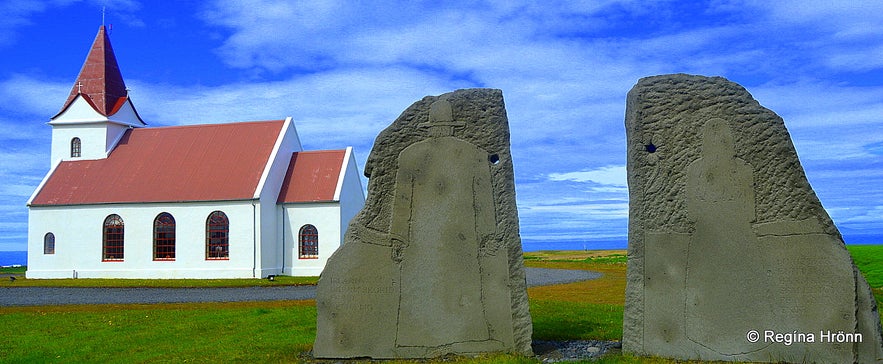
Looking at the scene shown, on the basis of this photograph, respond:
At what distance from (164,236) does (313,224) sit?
277 inches

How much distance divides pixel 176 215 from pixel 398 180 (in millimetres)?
26221

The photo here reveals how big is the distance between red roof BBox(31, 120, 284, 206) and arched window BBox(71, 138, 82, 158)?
640 mm

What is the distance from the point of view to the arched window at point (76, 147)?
3606 centimetres

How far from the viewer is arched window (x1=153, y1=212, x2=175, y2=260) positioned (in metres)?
32.1

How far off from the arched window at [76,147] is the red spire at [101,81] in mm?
1864

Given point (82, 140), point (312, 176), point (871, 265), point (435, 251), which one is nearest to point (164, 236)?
point (312, 176)

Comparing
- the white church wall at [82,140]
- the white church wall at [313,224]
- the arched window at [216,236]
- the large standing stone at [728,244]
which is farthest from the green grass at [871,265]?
the white church wall at [82,140]

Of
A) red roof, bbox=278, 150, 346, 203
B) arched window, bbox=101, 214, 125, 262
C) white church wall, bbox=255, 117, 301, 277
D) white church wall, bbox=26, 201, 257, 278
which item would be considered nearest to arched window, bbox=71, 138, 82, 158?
white church wall, bbox=26, 201, 257, 278

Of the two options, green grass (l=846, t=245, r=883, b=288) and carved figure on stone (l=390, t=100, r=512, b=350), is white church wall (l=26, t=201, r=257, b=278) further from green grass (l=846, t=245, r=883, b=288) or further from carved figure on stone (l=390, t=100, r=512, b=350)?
carved figure on stone (l=390, t=100, r=512, b=350)

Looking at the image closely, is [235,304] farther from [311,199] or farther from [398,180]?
[311,199]

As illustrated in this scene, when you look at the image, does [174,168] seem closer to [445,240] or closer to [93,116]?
[93,116]

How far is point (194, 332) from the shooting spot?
39.4 feet

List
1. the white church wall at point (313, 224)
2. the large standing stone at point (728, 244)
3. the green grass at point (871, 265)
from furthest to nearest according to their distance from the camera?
1. the white church wall at point (313, 224)
2. the green grass at point (871, 265)
3. the large standing stone at point (728, 244)

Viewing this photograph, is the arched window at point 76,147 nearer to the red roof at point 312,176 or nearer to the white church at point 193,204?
the white church at point 193,204
